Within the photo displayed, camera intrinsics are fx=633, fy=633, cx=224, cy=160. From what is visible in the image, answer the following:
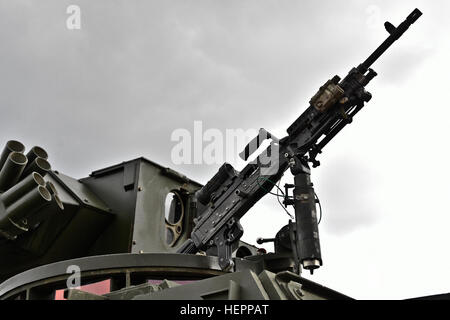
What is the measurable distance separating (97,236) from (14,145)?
5.06 feet

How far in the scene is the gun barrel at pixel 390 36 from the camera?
26.9 ft

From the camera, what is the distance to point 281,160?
27.5 ft

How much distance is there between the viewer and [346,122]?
8289 mm

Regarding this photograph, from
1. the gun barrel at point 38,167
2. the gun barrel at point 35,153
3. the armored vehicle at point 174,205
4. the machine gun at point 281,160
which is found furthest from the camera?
the machine gun at point 281,160

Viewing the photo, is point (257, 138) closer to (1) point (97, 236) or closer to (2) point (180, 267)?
(1) point (97, 236)

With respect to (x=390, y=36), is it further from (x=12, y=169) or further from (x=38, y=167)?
(x=12, y=169)

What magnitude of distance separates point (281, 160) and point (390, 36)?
2158mm

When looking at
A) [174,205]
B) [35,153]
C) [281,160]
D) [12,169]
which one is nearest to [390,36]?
[281,160]

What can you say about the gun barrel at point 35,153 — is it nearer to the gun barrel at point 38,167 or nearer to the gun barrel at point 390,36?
the gun barrel at point 38,167

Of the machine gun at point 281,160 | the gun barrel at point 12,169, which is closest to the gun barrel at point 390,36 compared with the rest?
the machine gun at point 281,160

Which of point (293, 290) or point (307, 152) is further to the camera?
point (307, 152)
